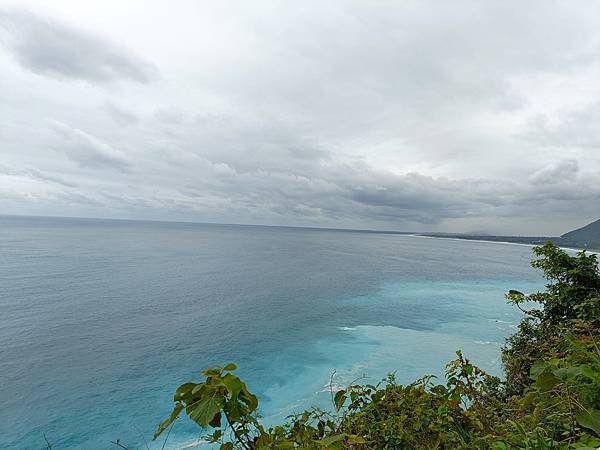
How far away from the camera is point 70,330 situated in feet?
116

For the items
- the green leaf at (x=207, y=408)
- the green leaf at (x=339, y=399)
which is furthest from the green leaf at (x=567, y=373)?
the green leaf at (x=207, y=408)

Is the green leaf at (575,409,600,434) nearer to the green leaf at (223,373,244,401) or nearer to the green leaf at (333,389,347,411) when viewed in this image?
the green leaf at (333,389,347,411)

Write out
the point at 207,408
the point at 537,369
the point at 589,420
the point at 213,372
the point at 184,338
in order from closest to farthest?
1. the point at 207,408
2. the point at 213,372
3. the point at 589,420
4. the point at 537,369
5. the point at 184,338

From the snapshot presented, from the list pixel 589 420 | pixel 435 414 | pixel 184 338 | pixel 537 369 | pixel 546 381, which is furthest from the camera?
pixel 184 338

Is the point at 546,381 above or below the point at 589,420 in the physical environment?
above

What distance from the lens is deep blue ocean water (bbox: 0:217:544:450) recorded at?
21.9 metres

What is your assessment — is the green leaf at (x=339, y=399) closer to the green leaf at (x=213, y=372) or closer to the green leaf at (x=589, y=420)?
the green leaf at (x=213, y=372)

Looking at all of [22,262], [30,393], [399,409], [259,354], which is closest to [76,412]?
[30,393]

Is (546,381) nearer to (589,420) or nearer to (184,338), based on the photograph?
(589,420)

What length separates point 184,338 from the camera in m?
34.2

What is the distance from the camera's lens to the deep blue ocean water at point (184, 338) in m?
21.9

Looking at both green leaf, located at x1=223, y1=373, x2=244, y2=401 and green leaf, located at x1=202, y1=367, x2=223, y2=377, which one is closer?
green leaf, located at x1=223, y1=373, x2=244, y2=401

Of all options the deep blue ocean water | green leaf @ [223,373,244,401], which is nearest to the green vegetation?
green leaf @ [223,373,244,401]

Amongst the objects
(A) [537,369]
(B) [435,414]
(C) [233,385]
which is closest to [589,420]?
(A) [537,369]
